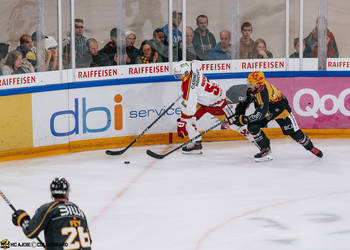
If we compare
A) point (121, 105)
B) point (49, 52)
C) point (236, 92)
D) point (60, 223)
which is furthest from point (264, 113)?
point (60, 223)

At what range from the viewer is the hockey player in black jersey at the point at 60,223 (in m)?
5.25

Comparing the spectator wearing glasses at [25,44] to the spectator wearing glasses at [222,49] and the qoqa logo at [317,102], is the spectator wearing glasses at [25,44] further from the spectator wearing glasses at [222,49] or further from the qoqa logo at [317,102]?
the qoqa logo at [317,102]

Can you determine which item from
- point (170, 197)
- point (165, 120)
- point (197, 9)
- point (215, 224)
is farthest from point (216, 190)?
point (197, 9)

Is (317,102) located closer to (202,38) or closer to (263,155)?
(202,38)

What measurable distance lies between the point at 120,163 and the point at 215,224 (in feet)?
8.77

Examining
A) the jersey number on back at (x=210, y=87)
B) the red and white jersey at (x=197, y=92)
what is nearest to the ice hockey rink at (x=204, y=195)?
the red and white jersey at (x=197, y=92)

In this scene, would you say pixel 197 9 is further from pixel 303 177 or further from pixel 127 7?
pixel 303 177

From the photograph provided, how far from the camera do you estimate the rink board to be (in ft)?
33.6

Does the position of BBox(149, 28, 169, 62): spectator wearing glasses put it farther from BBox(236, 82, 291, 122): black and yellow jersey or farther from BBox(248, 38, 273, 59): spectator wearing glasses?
BBox(236, 82, 291, 122): black and yellow jersey

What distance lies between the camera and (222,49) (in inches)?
451

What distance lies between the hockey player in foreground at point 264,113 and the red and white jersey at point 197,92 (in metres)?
0.38

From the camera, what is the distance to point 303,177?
9453 millimetres

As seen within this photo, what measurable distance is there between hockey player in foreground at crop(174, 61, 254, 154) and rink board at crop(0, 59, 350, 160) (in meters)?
0.72

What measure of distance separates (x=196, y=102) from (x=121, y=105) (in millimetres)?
1172
